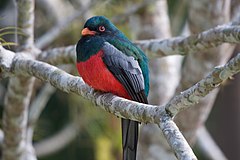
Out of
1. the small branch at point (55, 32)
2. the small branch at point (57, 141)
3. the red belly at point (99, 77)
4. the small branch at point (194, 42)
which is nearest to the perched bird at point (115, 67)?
the red belly at point (99, 77)

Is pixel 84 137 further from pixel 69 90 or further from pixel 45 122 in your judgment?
pixel 69 90

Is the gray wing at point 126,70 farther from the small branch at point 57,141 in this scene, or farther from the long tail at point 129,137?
the small branch at point 57,141

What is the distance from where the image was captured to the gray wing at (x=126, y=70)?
383 centimetres

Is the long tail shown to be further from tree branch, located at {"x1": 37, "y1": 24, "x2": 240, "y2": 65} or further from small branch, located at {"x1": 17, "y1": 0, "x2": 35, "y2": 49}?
small branch, located at {"x1": 17, "y1": 0, "x2": 35, "y2": 49}

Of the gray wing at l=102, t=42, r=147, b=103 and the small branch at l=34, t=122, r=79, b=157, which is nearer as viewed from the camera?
the gray wing at l=102, t=42, r=147, b=103

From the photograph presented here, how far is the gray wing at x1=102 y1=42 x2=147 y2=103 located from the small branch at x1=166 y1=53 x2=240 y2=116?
0.81 meters

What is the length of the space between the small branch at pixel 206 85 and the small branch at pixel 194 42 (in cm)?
89

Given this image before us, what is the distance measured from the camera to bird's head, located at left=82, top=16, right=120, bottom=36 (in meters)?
4.08

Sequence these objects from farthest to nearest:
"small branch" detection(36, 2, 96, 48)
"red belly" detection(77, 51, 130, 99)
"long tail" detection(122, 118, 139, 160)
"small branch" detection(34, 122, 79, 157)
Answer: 1. "small branch" detection(34, 122, 79, 157)
2. "small branch" detection(36, 2, 96, 48)
3. "long tail" detection(122, 118, 139, 160)
4. "red belly" detection(77, 51, 130, 99)

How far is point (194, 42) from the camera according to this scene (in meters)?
4.24

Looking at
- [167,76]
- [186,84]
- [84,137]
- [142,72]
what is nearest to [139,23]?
[167,76]

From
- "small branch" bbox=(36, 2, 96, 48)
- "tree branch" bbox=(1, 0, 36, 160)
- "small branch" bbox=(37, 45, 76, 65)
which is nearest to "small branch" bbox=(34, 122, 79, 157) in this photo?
"small branch" bbox=(36, 2, 96, 48)

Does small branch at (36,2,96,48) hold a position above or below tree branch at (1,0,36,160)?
above

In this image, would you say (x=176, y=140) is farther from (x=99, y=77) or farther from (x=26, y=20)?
(x=26, y=20)
